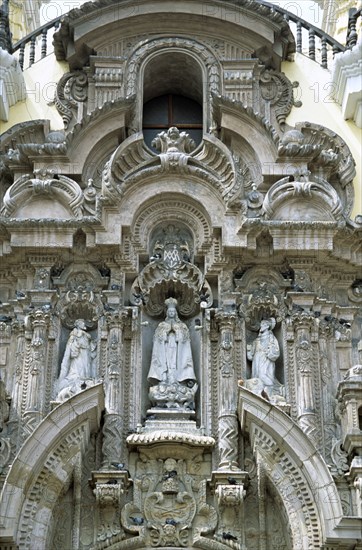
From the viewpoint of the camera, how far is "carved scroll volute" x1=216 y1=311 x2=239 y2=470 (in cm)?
1502

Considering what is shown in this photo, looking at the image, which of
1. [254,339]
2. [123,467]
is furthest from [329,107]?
[123,467]

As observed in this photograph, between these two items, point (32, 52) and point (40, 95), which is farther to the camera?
point (32, 52)

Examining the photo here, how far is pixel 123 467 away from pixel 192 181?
3.92m

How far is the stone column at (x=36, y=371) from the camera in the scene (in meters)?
15.1

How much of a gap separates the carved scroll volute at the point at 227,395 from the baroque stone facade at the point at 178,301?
18 mm

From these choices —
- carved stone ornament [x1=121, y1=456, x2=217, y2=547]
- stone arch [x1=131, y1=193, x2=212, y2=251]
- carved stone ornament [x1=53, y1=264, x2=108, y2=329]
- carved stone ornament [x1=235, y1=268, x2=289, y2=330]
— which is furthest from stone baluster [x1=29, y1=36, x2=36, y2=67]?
carved stone ornament [x1=121, y1=456, x2=217, y2=547]

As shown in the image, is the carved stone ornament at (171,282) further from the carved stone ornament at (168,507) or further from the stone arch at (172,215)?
the carved stone ornament at (168,507)

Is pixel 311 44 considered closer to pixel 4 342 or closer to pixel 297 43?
pixel 297 43

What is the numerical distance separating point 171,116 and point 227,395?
459 centimetres

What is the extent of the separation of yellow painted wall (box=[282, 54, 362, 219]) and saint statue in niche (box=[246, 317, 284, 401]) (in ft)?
7.78

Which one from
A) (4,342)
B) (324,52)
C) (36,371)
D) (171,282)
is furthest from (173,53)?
(36,371)

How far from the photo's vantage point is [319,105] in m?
17.7

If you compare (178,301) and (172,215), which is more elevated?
(172,215)

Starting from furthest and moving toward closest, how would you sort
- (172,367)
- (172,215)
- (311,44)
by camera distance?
(311,44)
(172,215)
(172,367)
